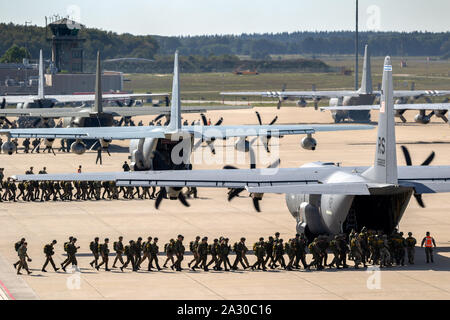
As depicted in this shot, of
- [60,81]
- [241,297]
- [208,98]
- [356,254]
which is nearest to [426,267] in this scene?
[356,254]

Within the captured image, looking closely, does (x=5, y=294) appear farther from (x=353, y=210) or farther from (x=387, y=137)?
(x=387, y=137)

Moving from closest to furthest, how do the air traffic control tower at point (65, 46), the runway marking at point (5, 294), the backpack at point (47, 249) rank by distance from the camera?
the runway marking at point (5, 294), the backpack at point (47, 249), the air traffic control tower at point (65, 46)

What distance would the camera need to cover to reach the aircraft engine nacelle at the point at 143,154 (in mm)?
51000

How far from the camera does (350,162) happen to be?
227ft

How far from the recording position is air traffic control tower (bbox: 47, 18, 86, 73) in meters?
175

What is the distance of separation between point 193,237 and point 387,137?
12.3 meters

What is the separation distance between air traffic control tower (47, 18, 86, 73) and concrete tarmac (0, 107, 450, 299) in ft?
350

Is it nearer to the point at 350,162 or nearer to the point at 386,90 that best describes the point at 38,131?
the point at 350,162

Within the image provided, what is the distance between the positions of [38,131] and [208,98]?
11835 centimetres

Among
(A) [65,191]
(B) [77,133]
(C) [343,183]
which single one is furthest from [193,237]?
(B) [77,133]

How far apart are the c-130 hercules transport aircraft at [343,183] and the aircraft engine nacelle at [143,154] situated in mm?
14453

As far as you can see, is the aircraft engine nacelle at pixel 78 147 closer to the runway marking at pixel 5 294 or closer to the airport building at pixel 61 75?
the runway marking at pixel 5 294

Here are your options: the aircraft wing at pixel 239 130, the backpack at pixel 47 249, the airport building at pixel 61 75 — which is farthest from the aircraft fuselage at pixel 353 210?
the airport building at pixel 61 75

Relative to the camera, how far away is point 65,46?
177 m
